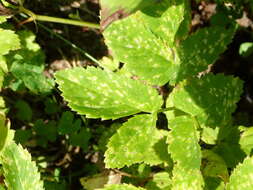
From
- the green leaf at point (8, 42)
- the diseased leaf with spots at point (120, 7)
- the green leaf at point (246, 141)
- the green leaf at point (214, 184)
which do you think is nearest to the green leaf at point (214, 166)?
the green leaf at point (214, 184)

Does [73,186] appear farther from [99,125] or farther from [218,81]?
[218,81]

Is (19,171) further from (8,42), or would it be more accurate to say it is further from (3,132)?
(8,42)

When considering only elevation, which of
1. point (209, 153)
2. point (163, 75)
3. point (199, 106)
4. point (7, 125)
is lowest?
point (209, 153)

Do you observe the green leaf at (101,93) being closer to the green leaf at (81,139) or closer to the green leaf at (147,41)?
the green leaf at (147,41)

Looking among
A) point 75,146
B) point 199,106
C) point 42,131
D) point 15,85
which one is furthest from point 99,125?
point 199,106

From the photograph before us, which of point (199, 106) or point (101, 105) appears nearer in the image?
point (101, 105)

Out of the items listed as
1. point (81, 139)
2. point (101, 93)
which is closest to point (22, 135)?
point (81, 139)
